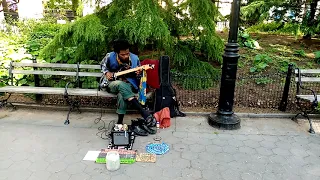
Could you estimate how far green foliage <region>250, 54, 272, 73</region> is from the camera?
5.98 m

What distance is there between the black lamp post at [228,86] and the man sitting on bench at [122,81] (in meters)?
1.04

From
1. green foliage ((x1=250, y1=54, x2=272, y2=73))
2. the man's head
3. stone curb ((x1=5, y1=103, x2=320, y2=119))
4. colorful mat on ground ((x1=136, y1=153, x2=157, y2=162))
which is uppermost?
the man's head

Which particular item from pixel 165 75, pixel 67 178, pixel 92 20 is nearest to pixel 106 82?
pixel 165 75

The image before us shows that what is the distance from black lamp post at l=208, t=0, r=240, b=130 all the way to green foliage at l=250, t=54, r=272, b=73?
2.01m

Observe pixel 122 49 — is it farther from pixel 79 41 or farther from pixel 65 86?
pixel 79 41

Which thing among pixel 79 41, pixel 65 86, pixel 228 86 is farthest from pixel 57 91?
pixel 228 86

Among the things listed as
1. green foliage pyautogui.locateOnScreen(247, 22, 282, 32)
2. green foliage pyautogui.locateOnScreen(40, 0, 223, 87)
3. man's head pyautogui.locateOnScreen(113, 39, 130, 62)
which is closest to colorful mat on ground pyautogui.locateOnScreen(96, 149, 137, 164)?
man's head pyautogui.locateOnScreen(113, 39, 130, 62)

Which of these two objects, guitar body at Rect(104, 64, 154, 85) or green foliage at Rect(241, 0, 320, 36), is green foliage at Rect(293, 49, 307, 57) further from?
guitar body at Rect(104, 64, 154, 85)

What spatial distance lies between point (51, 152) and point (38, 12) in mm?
12752

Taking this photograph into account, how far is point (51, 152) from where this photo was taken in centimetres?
347

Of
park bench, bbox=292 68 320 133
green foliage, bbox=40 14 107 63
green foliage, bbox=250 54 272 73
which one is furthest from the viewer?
green foliage, bbox=250 54 272 73

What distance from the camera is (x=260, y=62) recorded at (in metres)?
6.24

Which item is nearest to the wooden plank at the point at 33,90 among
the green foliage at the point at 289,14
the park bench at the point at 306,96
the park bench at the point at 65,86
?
the park bench at the point at 65,86

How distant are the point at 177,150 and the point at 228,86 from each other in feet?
4.22
